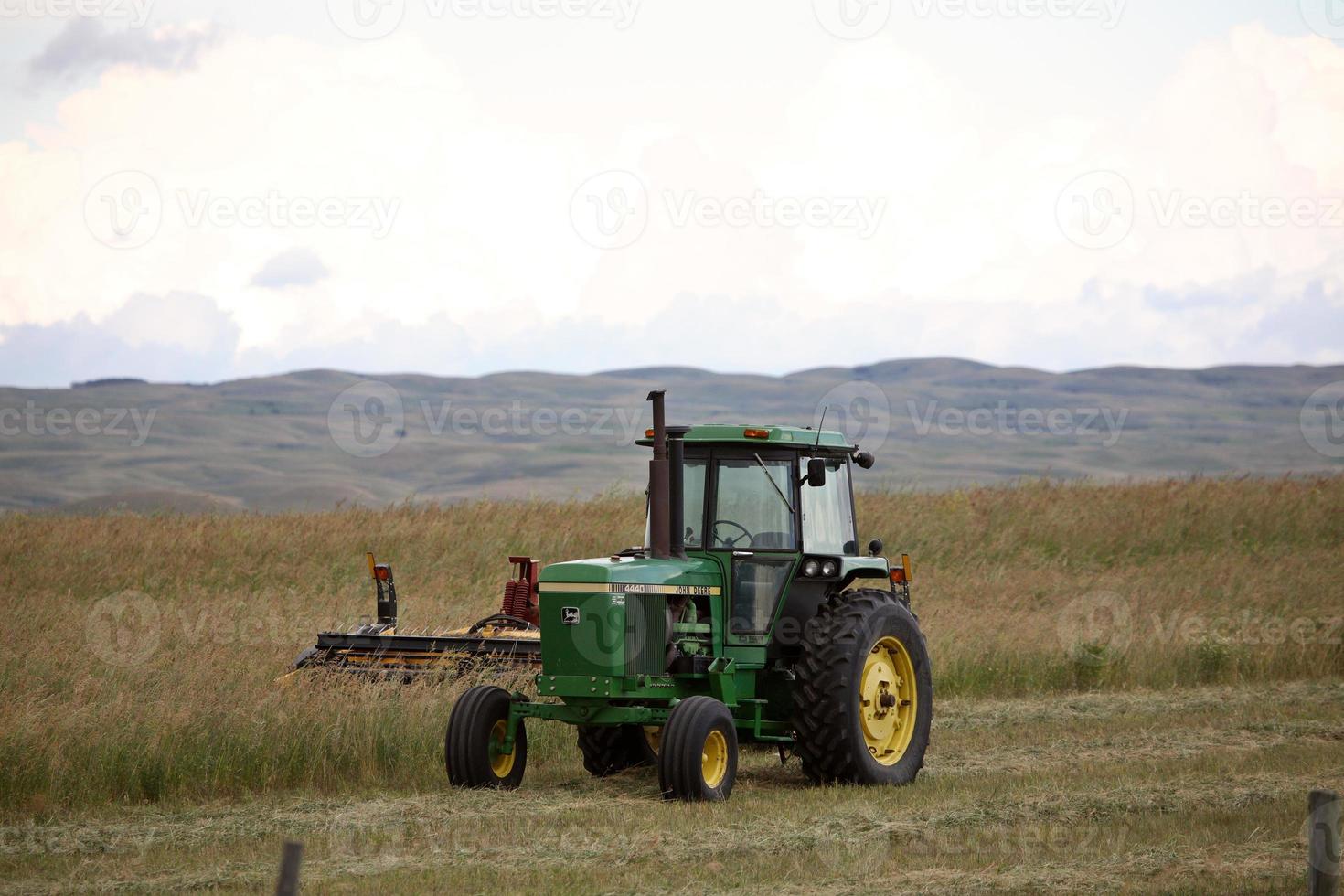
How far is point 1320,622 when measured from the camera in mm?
17594

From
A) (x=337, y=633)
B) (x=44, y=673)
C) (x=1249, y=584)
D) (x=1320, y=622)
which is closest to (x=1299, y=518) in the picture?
(x=1249, y=584)

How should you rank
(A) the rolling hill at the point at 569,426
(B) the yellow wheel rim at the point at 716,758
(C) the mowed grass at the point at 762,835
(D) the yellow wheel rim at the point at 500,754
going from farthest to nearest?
1. (A) the rolling hill at the point at 569,426
2. (D) the yellow wheel rim at the point at 500,754
3. (B) the yellow wheel rim at the point at 716,758
4. (C) the mowed grass at the point at 762,835

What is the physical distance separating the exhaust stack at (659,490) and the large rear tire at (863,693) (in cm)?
115

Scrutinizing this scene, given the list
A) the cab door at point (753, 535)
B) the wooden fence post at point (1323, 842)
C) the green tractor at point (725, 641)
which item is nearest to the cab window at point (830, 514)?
the green tractor at point (725, 641)

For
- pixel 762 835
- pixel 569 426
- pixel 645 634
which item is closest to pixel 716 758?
pixel 645 634

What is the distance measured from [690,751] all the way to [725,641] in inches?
51.5

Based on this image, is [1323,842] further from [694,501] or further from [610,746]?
[610,746]

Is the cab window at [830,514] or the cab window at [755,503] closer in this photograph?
the cab window at [755,503]

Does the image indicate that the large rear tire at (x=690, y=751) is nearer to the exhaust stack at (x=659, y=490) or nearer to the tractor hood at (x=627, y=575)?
the tractor hood at (x=627, y=575)

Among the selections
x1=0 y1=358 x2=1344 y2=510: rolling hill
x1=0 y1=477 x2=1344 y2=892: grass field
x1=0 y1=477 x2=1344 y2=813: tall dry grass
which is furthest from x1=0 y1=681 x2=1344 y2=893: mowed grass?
x1=0 y1=358 x2=1344 y2=510: rolling hill

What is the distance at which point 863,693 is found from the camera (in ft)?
33.5

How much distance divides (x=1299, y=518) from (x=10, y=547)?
68.4 feet

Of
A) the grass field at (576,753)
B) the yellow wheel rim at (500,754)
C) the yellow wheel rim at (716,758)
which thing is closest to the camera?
the grass field at (576,753)

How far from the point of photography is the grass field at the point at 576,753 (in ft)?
24.5
